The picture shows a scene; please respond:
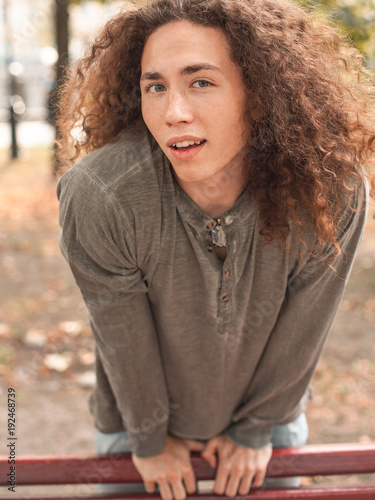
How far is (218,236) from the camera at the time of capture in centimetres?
162

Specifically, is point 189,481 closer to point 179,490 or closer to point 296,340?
point 179,490

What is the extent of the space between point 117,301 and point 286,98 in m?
0.74

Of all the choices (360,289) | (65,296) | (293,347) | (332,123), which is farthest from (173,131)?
(360,289)

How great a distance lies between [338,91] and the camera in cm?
164

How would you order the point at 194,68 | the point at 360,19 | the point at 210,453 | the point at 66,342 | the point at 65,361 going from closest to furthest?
1. the point at 194,68
2. the point at 210,453
3. the point at 65,361
4. the point at 66,342
5. the point at 360,19

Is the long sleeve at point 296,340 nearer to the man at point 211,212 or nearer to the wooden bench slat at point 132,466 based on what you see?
the man at point 211,212

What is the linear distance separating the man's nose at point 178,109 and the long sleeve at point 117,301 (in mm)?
255

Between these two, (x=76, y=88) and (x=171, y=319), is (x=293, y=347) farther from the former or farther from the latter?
(x=76, y=88)

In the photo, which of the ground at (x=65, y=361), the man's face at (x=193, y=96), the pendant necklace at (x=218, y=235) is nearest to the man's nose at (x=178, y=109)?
the man's face at (x=193, y=96)

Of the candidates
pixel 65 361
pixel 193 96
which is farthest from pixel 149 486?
pixel 65 361

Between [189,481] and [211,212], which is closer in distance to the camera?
[211,212]

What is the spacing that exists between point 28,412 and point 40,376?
315 mm

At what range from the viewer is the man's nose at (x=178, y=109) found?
1.47 metres

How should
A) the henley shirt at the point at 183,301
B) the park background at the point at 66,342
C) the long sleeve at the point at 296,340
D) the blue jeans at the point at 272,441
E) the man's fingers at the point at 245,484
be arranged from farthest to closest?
the park background at the point at 66,342, the blue jeans at the point at 272,441, the man's fingers at the point at 245,484, the long sleeve at the point at 296,340, the henley shirt at the point at 183,301
